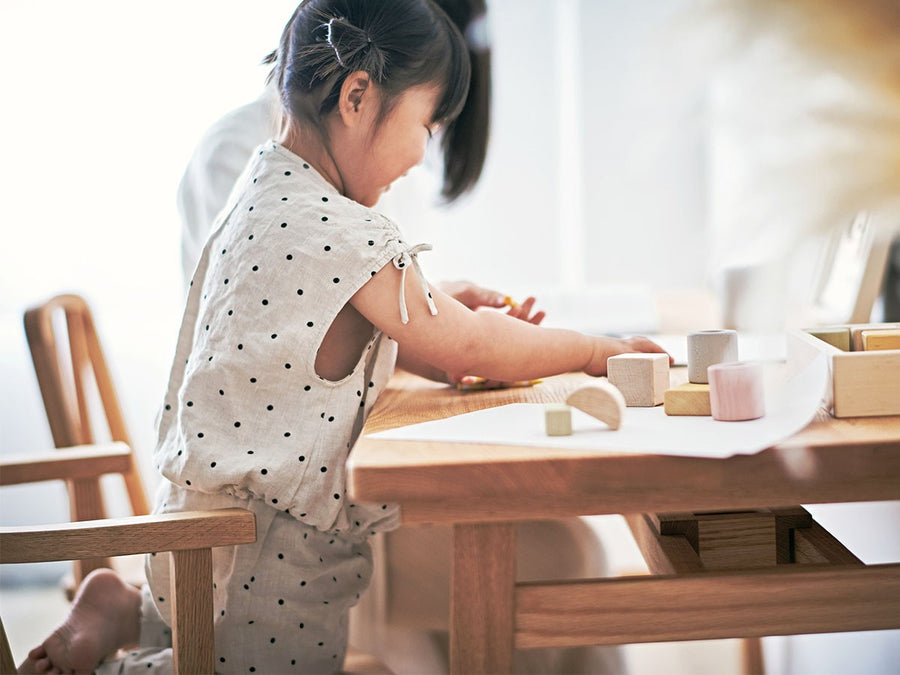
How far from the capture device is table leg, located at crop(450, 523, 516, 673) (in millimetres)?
542

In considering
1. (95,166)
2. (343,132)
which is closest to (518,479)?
(343,132)

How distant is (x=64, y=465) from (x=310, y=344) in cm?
50

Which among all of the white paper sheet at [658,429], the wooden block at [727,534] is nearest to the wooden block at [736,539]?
the wooden block at [727,534]

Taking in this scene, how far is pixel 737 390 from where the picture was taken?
57 centimetres

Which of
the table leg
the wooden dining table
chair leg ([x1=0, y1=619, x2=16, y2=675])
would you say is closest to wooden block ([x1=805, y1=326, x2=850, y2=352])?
the wooden dining table

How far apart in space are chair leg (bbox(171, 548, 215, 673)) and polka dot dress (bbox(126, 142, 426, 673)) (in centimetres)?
7

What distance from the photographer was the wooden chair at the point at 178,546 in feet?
2.27

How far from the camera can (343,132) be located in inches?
34.4

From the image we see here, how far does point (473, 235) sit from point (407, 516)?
2.60 m

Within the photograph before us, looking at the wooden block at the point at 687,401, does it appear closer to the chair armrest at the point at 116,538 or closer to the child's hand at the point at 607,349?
the child's hand at the point at 607,349

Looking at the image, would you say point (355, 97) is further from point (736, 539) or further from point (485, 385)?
point (736, 539)

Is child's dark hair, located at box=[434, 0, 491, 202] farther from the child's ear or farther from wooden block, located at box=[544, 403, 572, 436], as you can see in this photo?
wooden block, located at box=[544, 403, 572, 436]

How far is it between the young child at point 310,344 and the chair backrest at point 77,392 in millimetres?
178

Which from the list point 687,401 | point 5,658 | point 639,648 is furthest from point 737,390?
point 639,648
